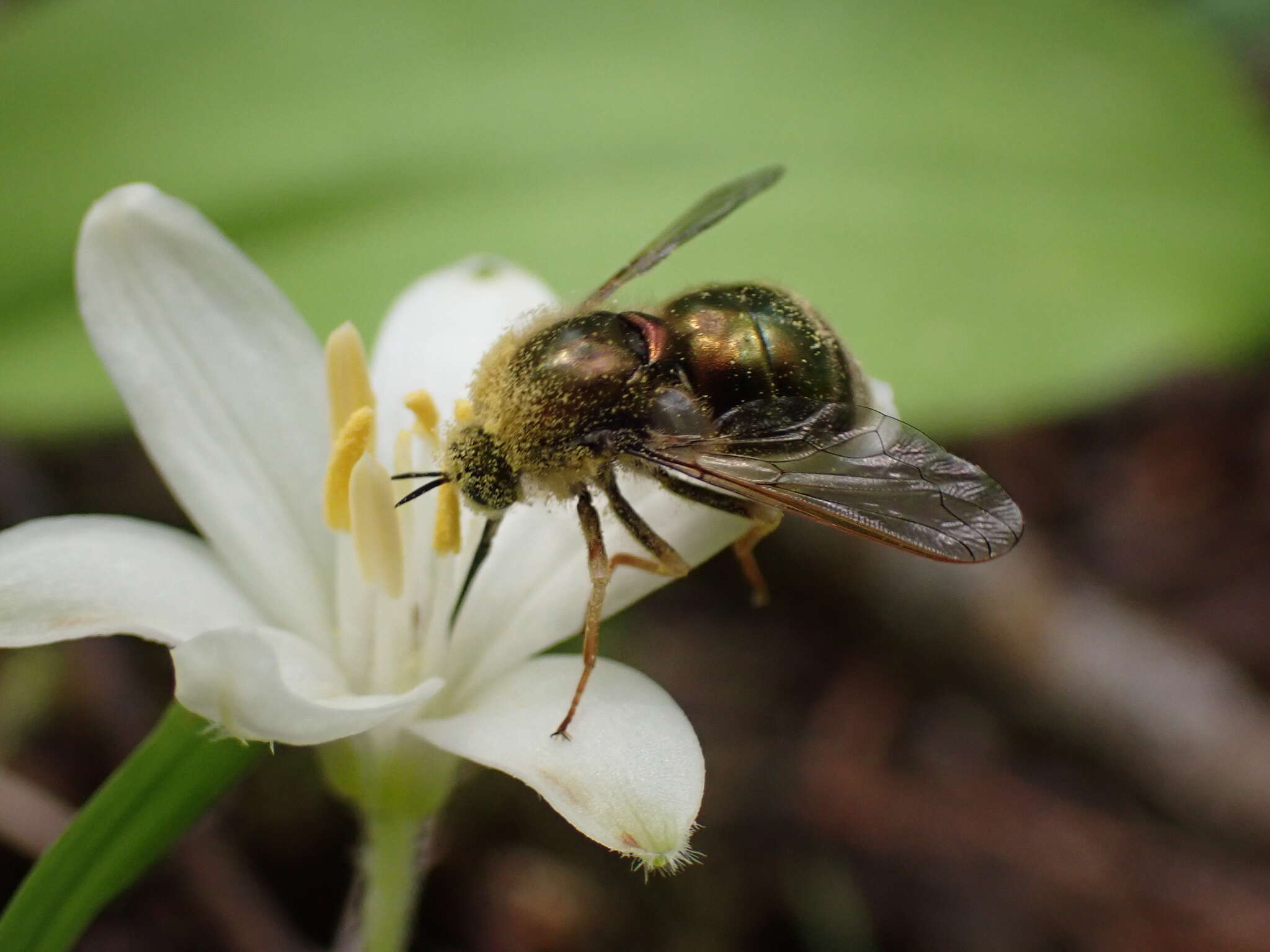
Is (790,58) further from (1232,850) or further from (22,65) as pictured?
(1232,850)

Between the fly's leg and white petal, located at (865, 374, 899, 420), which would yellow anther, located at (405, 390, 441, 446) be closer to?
the fly's leg

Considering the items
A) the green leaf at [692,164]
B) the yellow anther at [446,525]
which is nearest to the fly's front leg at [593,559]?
the yellow anther at [446,525]

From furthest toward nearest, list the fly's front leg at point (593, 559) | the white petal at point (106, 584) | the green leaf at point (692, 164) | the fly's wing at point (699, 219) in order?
the green leaf at point (692, 164), the fly's wing at point (699, 219), the fly's front leg at point (593, 559), the white petal at point (106, 584)

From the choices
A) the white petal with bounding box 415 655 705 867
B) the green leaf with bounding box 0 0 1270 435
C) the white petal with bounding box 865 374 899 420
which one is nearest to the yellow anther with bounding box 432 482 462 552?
the white petal with bounding box 415 655 705 867

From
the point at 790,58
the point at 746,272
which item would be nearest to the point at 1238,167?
the point at 790,58

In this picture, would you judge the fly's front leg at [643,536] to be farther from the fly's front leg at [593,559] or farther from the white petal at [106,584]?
the white petal at [106,584]

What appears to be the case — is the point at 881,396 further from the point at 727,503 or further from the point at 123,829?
the point at 123,829
